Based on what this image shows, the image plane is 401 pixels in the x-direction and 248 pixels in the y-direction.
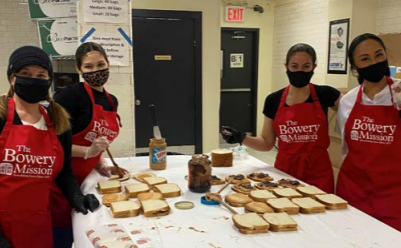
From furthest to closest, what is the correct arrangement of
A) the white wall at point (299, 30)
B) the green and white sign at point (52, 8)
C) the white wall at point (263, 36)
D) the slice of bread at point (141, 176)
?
the white wall at point (263, 36), the white wall at point (299, 30), the green and white sign at point (52, 8), the slice of bread at point (141, 176)

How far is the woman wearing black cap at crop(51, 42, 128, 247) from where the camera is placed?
Result: 188 centimetres

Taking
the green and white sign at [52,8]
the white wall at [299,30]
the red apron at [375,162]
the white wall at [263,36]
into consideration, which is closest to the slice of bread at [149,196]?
the red apron at [375,162]

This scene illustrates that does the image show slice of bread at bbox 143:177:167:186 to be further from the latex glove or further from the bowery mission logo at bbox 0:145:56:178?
the bowery mission logo at bbox 0:145:56:178

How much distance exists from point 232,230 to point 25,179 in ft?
2.93

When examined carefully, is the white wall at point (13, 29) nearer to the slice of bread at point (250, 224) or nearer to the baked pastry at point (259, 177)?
the baked pastry at point (259, 177)

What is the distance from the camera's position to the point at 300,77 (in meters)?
2.19

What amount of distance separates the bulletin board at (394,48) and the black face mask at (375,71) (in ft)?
7.42

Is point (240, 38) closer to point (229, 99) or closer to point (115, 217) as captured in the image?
point (229, 99)

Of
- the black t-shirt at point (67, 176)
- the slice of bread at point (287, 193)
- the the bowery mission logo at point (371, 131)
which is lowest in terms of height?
the slice of bread at point (287, 193)

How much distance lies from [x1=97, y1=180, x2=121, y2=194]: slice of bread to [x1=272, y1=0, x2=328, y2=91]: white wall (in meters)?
4.45

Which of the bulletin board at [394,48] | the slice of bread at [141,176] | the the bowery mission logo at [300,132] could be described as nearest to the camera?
the slice of bread at [141,176]

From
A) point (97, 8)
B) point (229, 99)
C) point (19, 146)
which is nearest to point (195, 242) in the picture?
point (19, 146)

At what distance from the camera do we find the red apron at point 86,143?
5.98 ft

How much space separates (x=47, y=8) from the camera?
411cm
